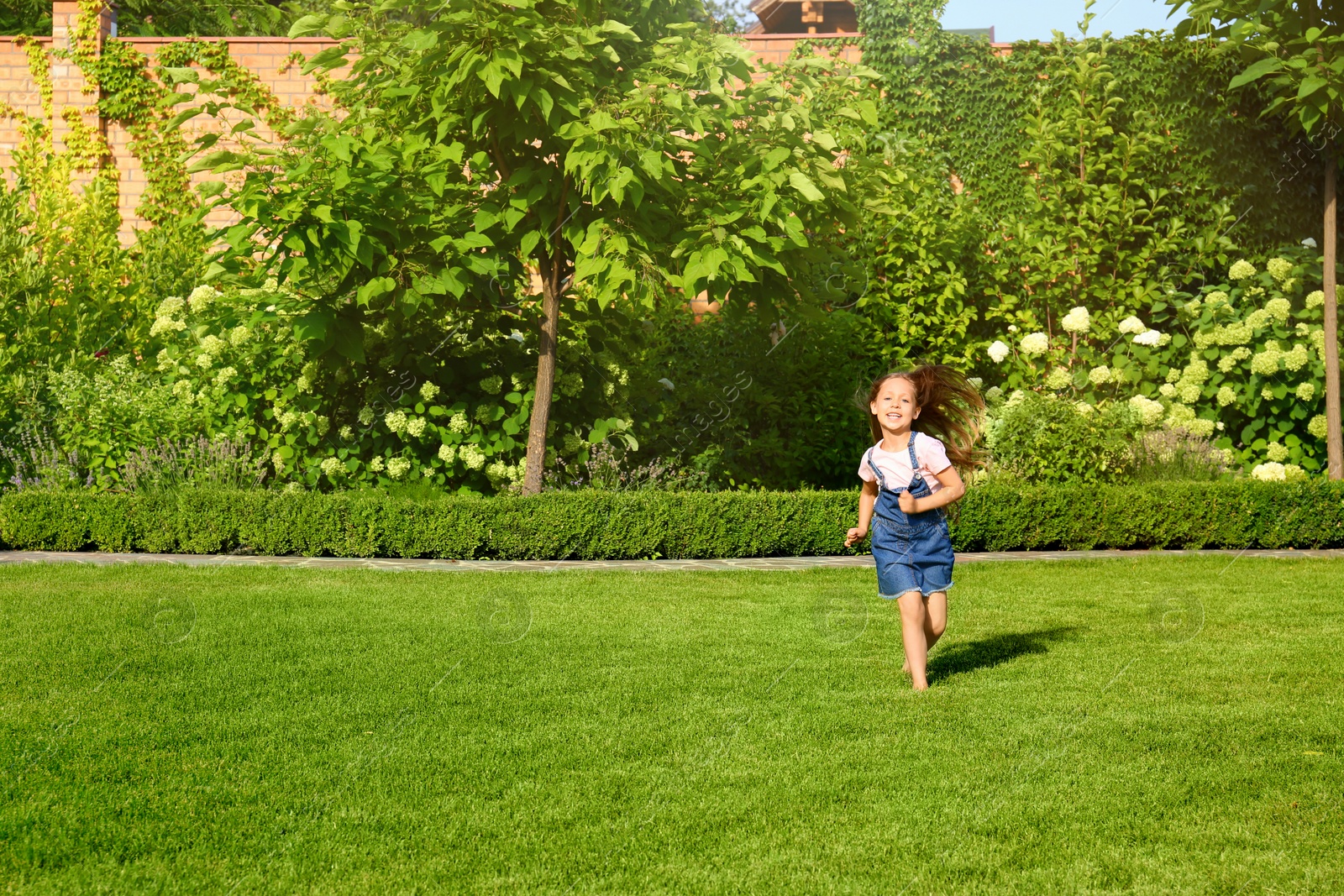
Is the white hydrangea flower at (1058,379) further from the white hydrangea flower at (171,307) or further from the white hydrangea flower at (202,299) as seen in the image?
the white hydrangea flower at (171,307)

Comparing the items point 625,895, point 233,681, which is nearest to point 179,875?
point 625,895

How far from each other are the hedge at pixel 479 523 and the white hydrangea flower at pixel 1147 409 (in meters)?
1.67

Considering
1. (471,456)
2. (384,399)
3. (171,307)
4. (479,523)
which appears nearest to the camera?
(479,523)

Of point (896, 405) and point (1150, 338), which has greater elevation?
point (1150, 338)

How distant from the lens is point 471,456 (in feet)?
29.8

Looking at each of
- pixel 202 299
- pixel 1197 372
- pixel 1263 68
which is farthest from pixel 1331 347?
pixel 202 299

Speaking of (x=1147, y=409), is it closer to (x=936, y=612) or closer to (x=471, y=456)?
(x=471, y=456)

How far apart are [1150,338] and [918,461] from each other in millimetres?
7369

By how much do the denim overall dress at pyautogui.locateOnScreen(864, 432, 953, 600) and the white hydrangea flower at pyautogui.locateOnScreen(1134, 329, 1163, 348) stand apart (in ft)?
23.9

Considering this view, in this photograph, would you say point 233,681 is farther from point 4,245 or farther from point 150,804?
point 4,245

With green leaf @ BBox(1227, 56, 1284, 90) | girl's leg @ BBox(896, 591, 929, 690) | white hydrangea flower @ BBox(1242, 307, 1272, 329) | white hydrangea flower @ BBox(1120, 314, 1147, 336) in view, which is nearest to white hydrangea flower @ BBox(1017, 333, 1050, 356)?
white hydrangea flower @ BBox(1120, 314, 1147, 336)

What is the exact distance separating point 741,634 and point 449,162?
457 cm

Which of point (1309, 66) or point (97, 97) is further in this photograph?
point (97, 97)

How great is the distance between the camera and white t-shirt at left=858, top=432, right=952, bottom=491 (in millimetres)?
5148
